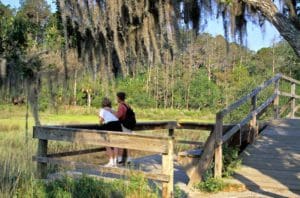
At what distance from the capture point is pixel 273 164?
8352 millimetres

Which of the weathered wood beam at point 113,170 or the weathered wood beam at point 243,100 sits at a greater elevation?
the weathered wood beam at point 243,100

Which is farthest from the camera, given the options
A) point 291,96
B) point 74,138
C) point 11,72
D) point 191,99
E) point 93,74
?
point 191,99

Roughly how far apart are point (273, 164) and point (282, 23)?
15.0ft

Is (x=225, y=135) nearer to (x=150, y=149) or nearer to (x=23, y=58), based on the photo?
(x=150, y=149)

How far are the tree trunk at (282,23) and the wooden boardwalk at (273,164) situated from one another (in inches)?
131

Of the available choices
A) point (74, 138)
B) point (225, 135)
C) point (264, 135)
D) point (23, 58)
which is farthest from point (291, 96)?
point (23, 58)

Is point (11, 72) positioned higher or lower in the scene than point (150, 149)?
higher

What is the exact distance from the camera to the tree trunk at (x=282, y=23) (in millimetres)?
4108

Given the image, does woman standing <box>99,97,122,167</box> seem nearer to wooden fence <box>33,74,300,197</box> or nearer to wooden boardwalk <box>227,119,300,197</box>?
wooden fence <box>33,74,300,197</box>

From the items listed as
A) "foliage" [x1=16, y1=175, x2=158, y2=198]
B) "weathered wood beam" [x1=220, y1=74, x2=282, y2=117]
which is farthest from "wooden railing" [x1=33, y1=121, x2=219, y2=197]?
"weathered wood beam" [x1=220, y1=74, x2=282, y2=117]

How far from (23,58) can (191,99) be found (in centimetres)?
4312

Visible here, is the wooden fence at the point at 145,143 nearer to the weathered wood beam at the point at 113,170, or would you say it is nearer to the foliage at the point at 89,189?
the weathered wood beam at the point at 113,170

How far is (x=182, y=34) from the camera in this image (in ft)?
21.0

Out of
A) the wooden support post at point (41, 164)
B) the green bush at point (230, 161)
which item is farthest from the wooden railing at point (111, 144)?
the green bush at point (230, 161)
